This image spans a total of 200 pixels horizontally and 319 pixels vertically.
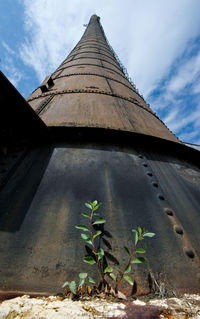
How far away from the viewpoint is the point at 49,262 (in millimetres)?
829

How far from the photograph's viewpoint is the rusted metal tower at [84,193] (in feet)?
2.75

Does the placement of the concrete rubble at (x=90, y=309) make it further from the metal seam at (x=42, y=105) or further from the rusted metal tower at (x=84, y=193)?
the metal seam at (x=42, y=105)

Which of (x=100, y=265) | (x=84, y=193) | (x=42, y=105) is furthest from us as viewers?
(x=42, y=105)

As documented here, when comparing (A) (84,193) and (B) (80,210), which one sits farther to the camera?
(A) (84,193)

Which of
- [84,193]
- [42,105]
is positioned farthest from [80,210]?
[42,105]

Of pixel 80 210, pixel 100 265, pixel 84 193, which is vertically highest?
pixel 84 193

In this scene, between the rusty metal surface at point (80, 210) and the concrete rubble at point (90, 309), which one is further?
the rusty metal surface at point (80, 210)

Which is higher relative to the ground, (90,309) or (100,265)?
(100,265)

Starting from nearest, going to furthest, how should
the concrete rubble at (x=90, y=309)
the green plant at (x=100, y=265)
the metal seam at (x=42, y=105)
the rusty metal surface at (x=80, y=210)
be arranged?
the concrete rubble at (x=90, y=309) → the green plant at (x=100, y=265) → the rusty metal surface at (x=80, y=210) → the metal seam at (x=42, y=105)

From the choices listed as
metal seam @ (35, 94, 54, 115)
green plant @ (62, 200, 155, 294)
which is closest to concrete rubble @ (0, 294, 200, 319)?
green plant @ (62, 200, 155, 294)

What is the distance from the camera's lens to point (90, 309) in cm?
53

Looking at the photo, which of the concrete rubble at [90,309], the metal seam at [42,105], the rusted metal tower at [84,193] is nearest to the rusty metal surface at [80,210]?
the rusted metal tower at [84,193]

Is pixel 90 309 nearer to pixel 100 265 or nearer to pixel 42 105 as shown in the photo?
pixel 100 265

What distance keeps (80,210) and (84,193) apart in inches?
5.7
